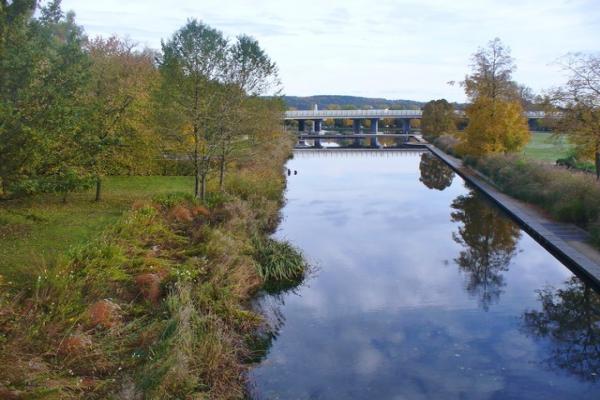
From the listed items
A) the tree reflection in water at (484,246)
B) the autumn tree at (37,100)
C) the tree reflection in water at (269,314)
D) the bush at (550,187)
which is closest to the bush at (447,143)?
the bush at (550,187)

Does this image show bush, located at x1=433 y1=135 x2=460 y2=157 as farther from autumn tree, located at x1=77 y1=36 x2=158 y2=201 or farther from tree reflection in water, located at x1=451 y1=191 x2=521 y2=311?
autumn tree, located at x1=77 y1=36 x2=158 y2=201

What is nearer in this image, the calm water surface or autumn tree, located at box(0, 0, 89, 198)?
the calm water surface

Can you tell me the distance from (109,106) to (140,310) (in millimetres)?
9360

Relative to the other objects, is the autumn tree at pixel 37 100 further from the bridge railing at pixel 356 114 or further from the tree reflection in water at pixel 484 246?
the bridge railing at pixel 356 114

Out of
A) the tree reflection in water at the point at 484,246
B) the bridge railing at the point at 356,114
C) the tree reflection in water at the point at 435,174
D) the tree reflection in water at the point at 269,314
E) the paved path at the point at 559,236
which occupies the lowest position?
the tree reflection in water at the point at 269,314

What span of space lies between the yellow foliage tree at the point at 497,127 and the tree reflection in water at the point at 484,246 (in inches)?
317

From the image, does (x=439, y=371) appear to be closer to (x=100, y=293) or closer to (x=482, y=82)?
(x=100, y=293)

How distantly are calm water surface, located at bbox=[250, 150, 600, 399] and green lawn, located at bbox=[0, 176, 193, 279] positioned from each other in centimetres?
470

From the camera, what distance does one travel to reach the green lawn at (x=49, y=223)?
10891mm

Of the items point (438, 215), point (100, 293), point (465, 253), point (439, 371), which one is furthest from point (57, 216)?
point (438, 215)

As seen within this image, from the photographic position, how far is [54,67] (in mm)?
11430

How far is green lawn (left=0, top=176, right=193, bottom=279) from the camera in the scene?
35.7 feet

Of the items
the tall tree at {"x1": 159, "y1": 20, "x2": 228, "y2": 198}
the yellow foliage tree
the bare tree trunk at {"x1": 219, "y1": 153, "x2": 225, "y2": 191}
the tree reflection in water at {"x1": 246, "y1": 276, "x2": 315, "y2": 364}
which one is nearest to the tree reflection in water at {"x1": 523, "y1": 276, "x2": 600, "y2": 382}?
the tree reflection in water at {"x1": 246, "y1": 276, "x2": 315, "y2": 364}

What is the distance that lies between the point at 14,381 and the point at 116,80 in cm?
1517
